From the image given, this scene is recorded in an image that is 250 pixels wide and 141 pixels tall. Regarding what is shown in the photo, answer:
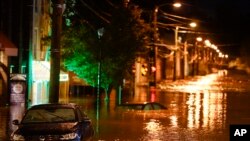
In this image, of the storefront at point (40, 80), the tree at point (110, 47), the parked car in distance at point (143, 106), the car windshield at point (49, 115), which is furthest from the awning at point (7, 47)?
the car windshield at point (49, 115)

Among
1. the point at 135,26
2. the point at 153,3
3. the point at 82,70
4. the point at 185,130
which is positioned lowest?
the point at 185,130

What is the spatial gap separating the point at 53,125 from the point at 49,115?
797 mm

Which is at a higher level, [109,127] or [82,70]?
[82,70]

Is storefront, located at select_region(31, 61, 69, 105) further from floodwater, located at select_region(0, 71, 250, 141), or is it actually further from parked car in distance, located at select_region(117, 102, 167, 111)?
parked car in distance, located at select_region(117, 102, 167, 111)

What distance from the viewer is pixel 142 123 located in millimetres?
24312

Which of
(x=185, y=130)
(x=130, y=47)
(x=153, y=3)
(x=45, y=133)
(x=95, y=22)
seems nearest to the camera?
(x=45, y=133)

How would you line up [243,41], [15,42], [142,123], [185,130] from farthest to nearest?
[243,41]
[15,42]
[142,123]
[185,130]

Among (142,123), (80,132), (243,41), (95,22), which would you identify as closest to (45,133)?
(80,132)

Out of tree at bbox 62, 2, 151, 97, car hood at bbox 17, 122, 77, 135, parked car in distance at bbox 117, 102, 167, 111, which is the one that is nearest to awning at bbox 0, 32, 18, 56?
tree at bbox 62, 2, 151, 97

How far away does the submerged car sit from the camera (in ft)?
46.6

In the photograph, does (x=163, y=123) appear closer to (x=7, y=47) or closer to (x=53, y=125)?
(x=53, y=125)

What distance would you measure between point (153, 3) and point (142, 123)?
177 ft

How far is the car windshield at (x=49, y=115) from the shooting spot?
599 inches

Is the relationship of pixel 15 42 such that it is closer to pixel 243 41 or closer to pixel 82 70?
pixel 82 70
